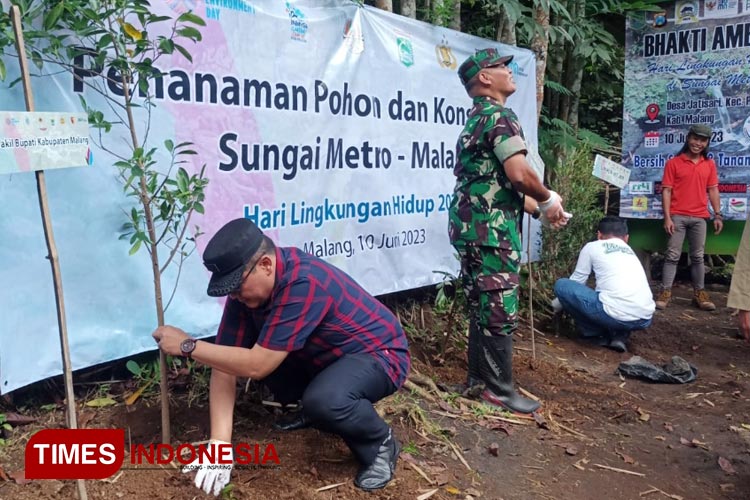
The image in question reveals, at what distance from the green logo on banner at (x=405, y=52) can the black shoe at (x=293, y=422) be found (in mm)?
2532

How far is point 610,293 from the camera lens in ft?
15.7

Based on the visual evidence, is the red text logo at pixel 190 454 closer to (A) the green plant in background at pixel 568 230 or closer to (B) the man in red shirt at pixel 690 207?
(A) the green plant in background at pixel 568 230

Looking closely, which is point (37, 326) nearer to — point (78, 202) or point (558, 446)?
point (78, 202)

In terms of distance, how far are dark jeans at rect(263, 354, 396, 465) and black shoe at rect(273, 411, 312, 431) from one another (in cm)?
39

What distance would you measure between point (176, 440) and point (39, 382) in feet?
2.43

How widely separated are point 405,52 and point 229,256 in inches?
108

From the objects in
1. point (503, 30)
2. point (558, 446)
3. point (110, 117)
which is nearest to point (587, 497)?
point (558, 446)

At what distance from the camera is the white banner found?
291 cm

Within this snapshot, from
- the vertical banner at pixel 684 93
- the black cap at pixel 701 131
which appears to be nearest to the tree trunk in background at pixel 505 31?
the vertical banner at pixel 684 93

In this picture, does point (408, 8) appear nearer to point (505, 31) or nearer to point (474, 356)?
point (505, 31)

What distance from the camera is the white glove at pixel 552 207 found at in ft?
11.1

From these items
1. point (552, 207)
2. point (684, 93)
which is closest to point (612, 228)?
point (552, 207)

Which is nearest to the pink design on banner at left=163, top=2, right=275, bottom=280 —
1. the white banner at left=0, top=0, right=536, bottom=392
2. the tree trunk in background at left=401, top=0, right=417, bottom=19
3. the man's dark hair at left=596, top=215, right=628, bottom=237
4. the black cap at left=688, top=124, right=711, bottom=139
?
the white banner at left=0, top=0, right=536, bottom=392

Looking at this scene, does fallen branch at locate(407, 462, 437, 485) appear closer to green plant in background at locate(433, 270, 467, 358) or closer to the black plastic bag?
green plant in background at locate(433, 270, 467, 358)
